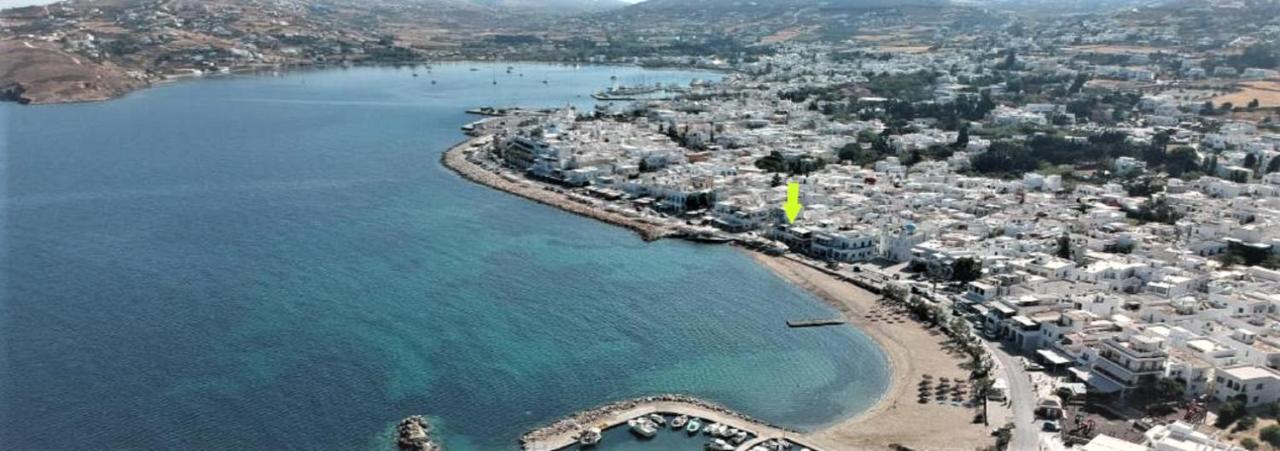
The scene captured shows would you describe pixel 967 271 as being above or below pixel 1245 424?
above

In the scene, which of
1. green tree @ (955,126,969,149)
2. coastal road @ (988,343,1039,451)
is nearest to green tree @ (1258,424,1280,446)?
coastal road @ (988,343,1039,451)

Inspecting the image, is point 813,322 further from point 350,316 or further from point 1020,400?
point 350,316

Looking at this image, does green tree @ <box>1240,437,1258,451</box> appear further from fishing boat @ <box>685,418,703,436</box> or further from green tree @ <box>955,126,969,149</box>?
green tree @ <box>955,126,969,149</box>

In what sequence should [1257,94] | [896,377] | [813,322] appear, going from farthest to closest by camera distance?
[1257,94] < [813,322] < [896,377]

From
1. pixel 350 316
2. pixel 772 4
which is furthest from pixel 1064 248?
pixel 772 4

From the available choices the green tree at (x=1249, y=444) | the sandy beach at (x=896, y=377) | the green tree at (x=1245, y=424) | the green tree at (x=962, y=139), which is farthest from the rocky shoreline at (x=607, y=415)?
the green tree at (x=962, y=139)

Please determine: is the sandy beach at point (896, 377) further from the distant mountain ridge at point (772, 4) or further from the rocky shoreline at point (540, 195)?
the distant mountain ridge at point (772, 4)
